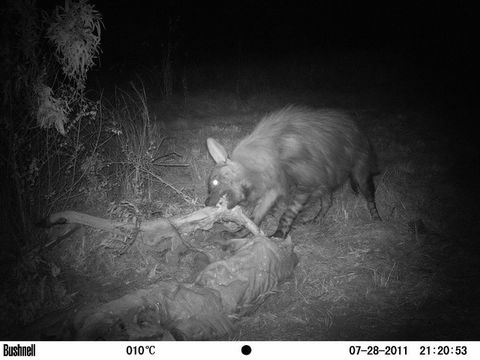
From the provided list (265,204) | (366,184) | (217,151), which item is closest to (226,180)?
(217,151)

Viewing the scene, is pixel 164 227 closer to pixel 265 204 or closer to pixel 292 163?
pixel 265 204

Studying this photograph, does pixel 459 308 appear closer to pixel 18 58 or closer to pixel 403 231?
pixel 403 231

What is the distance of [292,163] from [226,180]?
0.87 m

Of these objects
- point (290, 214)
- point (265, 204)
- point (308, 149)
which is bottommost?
point (290, 214)

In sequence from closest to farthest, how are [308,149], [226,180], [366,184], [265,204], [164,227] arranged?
[164,227] < [226,180] < [265,204] < [308,149] < [366,184]

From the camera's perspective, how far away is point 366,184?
545 centimetres

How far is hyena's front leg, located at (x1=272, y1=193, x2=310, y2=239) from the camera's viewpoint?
4904mm

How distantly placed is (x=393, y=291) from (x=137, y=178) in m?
3.05

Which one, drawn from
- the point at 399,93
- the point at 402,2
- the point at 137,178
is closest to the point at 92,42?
the point at 137,178

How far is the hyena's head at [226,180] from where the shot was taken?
4.61 metres

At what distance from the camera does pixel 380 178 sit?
620 cm

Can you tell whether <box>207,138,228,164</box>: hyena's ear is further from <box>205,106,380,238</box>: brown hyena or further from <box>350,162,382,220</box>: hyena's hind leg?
<box>350,162,382,220</box>: hyena's hind leg

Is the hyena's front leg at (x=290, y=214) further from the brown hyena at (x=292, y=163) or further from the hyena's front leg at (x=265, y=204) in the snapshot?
the hyena's front leg at (x=265, y=204)

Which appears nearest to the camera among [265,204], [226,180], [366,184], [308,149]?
[226,180]
